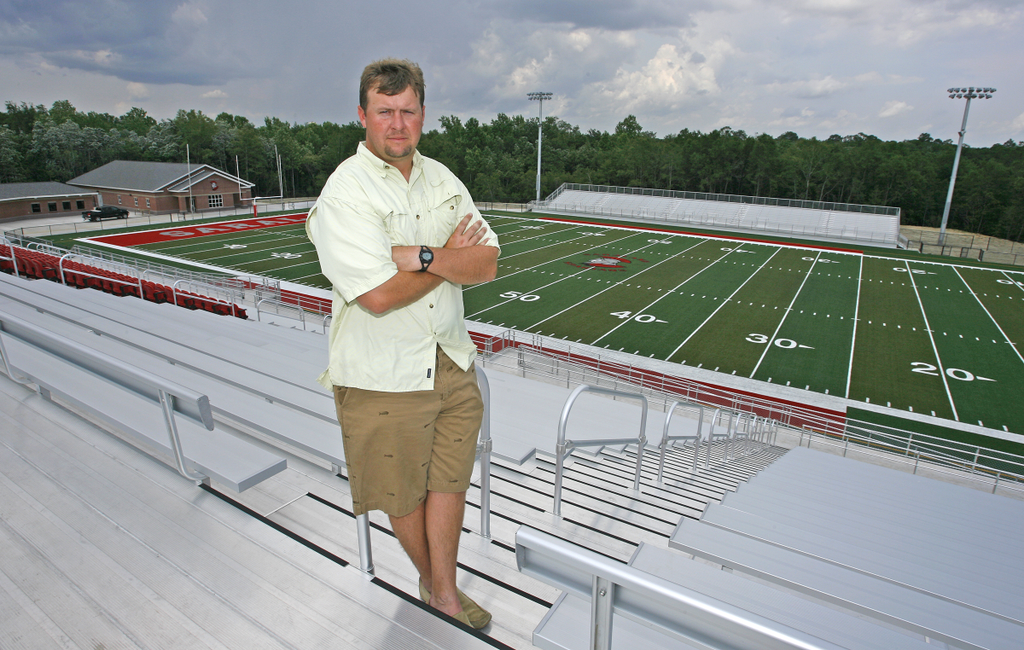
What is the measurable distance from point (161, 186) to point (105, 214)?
4842 millimetres

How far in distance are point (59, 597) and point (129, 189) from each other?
49.8 meters

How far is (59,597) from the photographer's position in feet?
7.57

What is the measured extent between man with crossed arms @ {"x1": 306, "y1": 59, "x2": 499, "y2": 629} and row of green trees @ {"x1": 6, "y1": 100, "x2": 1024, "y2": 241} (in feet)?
202

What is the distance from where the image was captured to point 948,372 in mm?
15859

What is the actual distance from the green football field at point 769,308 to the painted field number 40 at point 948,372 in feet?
0.18

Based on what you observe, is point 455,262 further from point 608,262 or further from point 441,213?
point 608,262

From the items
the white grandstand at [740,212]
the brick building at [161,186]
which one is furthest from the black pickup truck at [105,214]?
the white grandstand at [740,212]

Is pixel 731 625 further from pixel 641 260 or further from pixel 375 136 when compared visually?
pixel 641 260

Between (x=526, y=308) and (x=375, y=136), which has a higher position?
(x=375, y=136)

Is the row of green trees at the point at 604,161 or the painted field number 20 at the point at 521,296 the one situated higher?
the row of green trees at the point at 604,161

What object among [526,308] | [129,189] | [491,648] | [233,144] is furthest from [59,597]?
[233,144]

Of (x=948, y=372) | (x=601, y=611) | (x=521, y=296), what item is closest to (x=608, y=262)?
(x=521, y=296)

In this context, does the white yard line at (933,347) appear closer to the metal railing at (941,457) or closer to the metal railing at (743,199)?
the metal railing at (941,457)

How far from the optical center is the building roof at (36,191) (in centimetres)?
3753
